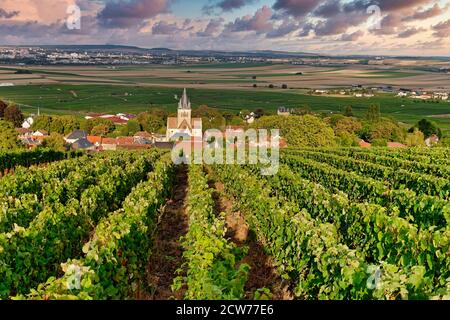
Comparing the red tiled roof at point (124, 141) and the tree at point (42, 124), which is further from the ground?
the tree at point (42, 124)

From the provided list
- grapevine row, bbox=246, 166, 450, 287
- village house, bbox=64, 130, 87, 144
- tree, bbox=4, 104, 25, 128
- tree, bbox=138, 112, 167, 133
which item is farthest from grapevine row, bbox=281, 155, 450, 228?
tree, bbox=4, 104, 25, 128

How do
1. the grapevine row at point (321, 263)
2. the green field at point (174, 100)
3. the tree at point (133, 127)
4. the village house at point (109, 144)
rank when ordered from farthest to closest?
the green field at point (174, 100), the tree at point (133, 127), the village house at point (109, 144), the grapevine row at point (321, 263)

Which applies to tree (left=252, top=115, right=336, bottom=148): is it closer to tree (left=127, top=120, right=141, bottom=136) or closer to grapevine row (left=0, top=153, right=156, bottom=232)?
tree (left=127, top=120, right=141, bottom=136)

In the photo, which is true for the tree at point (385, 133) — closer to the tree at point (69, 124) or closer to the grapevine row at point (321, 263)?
the tree at point (69, 124)

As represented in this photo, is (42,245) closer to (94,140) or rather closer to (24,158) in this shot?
(24,158)

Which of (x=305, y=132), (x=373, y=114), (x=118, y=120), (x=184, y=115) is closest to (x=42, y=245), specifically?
(x=305, y=132)

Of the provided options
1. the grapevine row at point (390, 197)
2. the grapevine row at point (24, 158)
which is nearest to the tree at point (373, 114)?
the grapevine row at point (24, 158)
